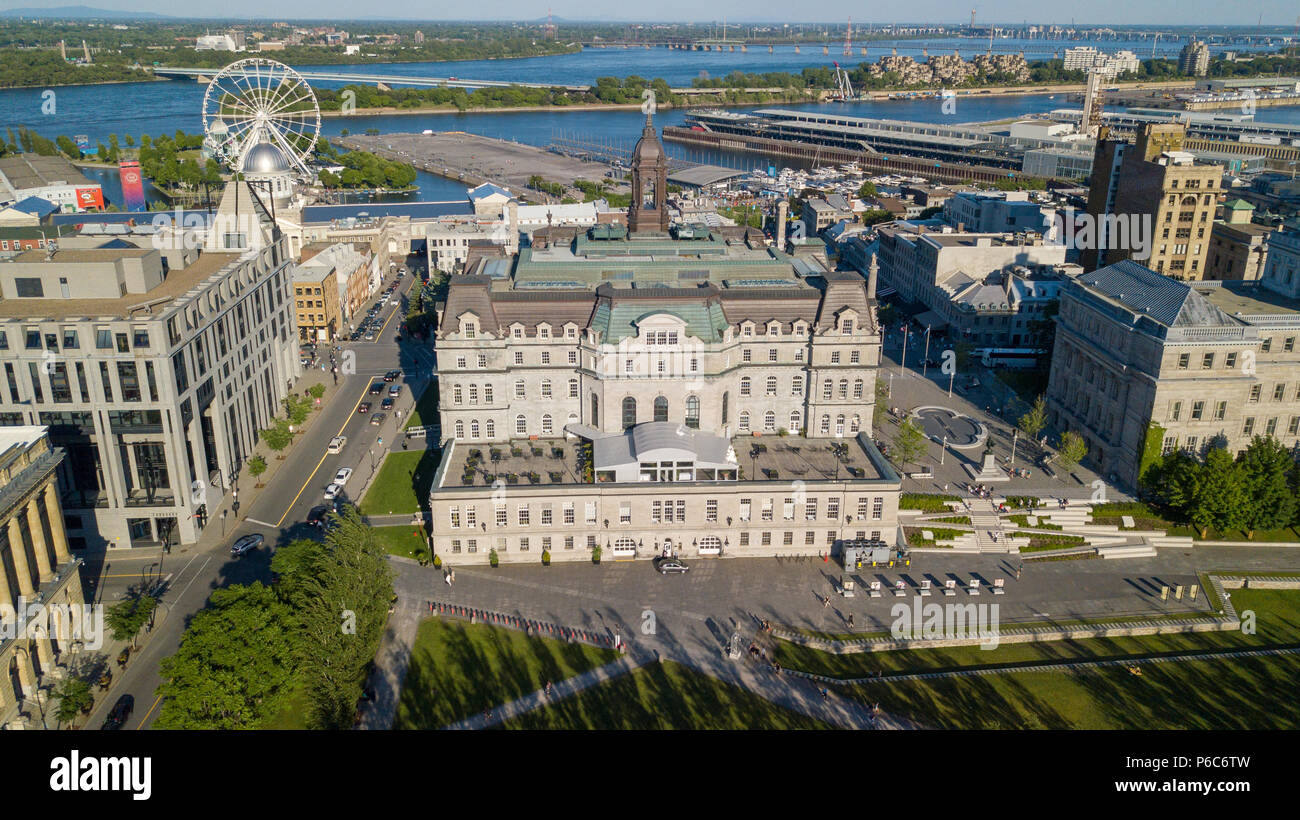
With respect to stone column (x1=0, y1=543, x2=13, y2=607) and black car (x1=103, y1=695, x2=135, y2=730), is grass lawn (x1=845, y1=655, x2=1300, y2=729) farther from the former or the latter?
stone column (x1=0, y1=543, x2=13, y2=607)

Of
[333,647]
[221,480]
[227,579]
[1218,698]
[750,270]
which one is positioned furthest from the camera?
[750,270]

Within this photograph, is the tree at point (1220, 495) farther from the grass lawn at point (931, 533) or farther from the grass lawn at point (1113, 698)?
the grass lawn at point (931, 533)

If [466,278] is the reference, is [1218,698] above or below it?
below

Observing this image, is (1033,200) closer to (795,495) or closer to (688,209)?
(688,209)

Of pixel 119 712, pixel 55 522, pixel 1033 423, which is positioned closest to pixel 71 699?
pixel 119 712

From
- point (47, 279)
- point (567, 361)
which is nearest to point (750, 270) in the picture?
point (567, 361)

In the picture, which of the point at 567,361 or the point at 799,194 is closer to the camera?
the point at 567,361

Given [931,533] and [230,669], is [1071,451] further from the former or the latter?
[230,669]
